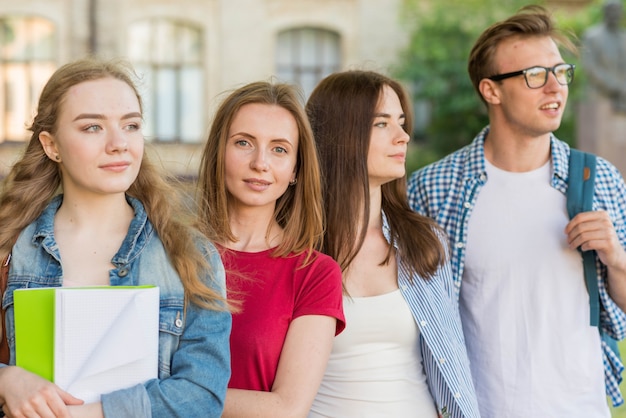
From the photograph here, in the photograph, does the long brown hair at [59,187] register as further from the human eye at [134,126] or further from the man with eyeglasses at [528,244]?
the man with eyeglasses at [528,244]

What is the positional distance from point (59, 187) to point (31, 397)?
64 centimetres

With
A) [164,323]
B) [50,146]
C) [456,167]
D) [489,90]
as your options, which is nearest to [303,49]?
[489,90]

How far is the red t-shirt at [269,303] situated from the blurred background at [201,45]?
15.2 meters

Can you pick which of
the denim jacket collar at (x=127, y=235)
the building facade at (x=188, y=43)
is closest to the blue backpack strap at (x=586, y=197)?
the denim jacket collar at (x=127, y=235)

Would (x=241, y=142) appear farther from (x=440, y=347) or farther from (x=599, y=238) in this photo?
(x=599, y=238)

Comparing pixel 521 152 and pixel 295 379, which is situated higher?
pixel 521 152

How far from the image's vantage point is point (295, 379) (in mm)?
2557

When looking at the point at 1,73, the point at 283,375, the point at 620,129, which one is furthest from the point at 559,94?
the point at 1,73

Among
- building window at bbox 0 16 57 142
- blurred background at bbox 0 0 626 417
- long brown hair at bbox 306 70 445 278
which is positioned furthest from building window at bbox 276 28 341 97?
long brown hair at bbox 306 70 445 278

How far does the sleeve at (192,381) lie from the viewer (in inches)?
88.5

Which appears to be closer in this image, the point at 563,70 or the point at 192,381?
the point at 192,381

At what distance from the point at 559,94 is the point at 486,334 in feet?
3.07

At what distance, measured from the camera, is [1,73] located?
1889 centimetres

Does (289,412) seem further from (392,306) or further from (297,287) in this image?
(392,306)
